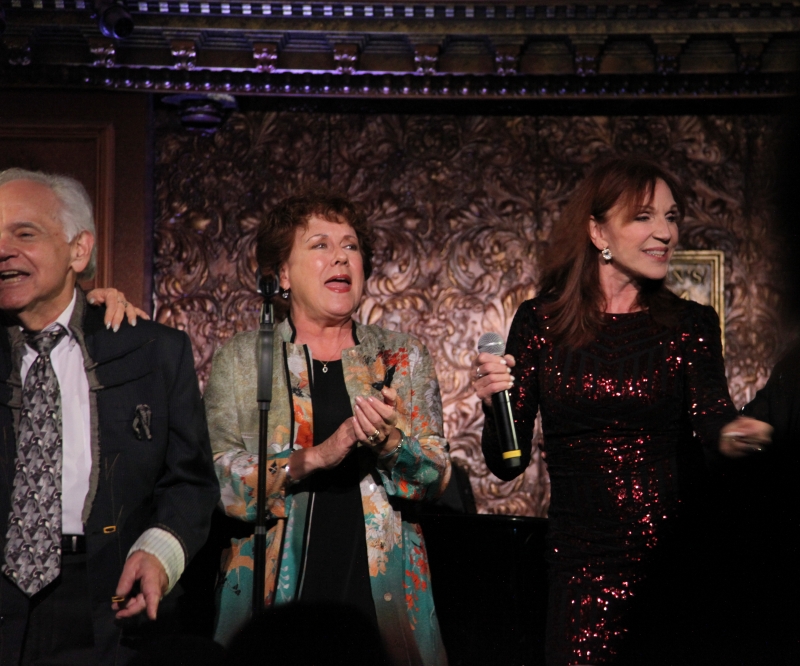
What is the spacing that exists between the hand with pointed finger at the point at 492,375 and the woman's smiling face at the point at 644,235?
1.75ft

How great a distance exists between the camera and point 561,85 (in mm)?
3715

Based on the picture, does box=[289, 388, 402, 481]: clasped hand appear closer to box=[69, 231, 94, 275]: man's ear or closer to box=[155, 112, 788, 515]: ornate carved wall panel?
box=[69, 231, 94, 275]: man's ear

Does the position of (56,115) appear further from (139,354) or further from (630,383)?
(630,383)

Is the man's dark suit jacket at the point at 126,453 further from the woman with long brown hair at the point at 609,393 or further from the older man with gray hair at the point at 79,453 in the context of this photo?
the woman with long brown hair at the point at 609,393

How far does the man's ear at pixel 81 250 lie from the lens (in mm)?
Answer: 2414

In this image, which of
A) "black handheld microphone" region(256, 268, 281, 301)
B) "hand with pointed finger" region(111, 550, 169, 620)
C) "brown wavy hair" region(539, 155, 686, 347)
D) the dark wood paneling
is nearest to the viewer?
"hand with pointed finger" region(111, 550, 169, 620)

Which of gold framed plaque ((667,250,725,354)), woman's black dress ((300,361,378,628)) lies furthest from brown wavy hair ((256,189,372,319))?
gold framed plaque ((667,250,725,354))

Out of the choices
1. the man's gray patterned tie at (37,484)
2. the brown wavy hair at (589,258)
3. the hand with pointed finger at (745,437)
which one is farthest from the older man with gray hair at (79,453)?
the hand with pointed finger at (745,437)

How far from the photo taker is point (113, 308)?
2426 millimetres

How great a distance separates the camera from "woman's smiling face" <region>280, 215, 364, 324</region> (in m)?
2.71

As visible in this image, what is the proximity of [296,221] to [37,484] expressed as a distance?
3.42 feet

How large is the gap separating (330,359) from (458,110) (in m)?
1.63

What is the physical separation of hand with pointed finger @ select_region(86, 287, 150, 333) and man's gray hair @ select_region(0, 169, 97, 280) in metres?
0.07

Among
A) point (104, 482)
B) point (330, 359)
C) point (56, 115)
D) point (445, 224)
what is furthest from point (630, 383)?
point (56, 115)
